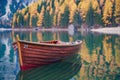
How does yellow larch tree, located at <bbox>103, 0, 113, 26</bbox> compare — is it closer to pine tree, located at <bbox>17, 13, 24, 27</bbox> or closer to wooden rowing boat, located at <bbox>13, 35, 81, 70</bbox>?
pine tree, located at <bbox>17, 13, 24, 27</bbox>

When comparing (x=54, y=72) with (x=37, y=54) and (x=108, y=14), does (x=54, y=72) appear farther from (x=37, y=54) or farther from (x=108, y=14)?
(x=108, y=14)

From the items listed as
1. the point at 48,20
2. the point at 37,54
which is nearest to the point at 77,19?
the point at 48,20

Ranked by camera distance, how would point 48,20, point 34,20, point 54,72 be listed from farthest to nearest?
point 34,20
point 48,20
point 54,72

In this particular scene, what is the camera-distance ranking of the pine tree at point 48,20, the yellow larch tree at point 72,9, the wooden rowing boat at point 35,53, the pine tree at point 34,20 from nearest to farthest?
the wooden rowing boat at point 35,53 → the yellow larch tree at point 72,9 → the pine tree at point 48,20 → the pine tree at point 34,20

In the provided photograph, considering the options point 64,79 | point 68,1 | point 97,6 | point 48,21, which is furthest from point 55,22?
point 64,79

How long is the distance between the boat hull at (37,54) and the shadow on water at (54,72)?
45 centimetres

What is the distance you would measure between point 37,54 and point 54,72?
1761 millimetres

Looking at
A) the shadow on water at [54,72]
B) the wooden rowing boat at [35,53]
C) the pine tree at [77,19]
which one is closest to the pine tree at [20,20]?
the pine tree at [77,19]

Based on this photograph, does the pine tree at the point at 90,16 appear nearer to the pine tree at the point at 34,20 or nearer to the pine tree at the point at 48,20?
the pine tree at the point at 48,20

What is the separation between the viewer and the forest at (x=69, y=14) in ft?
284

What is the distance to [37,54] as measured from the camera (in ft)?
67.7

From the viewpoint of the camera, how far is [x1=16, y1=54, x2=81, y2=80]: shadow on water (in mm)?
18656

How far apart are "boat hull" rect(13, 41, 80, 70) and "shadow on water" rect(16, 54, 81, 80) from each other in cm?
45

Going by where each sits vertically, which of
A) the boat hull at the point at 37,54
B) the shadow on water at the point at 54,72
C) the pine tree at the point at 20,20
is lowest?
the pine tree at the point at 20,20
